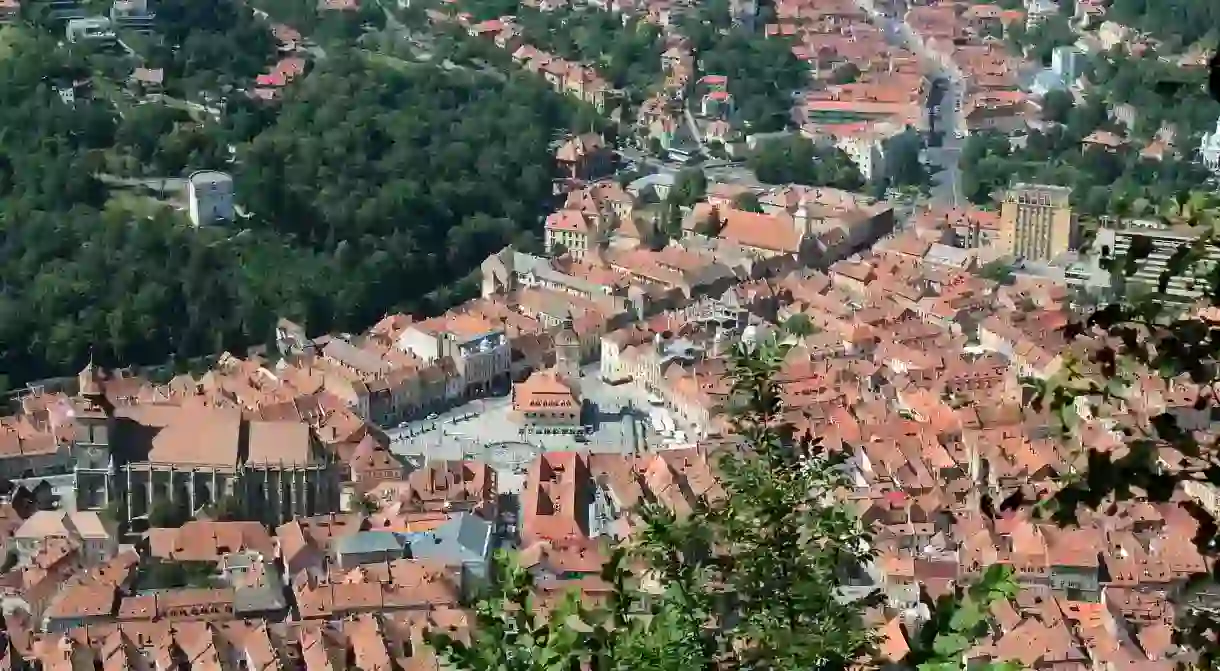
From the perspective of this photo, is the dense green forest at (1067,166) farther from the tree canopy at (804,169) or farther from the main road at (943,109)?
the tree canopy at (804,169)

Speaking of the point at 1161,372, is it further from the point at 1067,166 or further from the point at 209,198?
the point at 1067,166

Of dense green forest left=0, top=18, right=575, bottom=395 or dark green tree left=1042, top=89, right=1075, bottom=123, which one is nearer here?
dense green forest left=0, top=18, right=575, bottom=395

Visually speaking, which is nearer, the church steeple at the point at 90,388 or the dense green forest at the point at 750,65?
the church steeple at the point at 90,388

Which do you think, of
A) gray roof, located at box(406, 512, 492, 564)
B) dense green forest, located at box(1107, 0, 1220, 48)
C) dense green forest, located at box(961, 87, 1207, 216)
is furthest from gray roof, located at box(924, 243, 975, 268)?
dense green forest, located at box(1107, 0, 1220, 48)

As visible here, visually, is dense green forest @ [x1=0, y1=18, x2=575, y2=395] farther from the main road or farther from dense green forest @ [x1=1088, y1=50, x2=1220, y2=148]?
dense green forest @ [x1=1088, y1=50, x2=1220, y2=148]

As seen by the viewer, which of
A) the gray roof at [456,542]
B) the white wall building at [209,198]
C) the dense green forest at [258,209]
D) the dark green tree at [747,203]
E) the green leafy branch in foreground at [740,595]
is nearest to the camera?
the green leafy branch in foreground at [740,595]

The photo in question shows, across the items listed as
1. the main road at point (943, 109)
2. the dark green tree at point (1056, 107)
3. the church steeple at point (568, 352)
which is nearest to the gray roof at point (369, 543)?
the church steeple at point (568, 352)

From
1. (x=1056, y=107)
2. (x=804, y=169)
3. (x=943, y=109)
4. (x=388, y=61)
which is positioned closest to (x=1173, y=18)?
(x=943, y=109)
